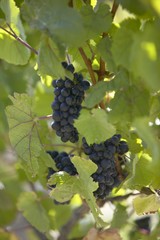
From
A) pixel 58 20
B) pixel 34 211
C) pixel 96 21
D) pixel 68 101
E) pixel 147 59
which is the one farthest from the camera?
pixel 34 211

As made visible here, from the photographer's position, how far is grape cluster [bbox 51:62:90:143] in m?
0.92

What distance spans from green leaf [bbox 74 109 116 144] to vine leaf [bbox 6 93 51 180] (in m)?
0.15

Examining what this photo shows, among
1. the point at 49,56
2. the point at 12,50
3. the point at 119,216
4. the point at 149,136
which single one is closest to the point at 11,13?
the point at 12,50

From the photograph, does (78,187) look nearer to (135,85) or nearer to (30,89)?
(135,85)

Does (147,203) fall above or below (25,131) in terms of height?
below

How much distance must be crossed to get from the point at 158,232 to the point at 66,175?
0.26 metres

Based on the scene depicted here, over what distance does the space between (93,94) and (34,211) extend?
0.51 m

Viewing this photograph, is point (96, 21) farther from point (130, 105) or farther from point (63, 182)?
point (63, 182)

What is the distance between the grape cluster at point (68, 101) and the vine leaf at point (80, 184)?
64mm

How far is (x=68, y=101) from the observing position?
3.03 feet

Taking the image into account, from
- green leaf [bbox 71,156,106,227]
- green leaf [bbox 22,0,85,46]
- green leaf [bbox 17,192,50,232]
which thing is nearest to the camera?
green leaf [bbox 22,0,85,46]

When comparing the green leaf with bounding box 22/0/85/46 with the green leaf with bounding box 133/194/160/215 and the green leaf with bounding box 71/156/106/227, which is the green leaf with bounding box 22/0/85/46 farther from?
the green leaf with bounding box 133/194/160/215

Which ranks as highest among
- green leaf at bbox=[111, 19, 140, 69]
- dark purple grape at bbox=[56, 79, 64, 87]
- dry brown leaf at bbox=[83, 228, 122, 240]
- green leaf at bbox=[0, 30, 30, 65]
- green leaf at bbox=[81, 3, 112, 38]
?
green leaf at bbox=[0, 30, 30, 65]

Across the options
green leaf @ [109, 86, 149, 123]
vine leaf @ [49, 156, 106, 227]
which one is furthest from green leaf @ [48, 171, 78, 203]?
green leaf @ [109, 86, 149, 123]
